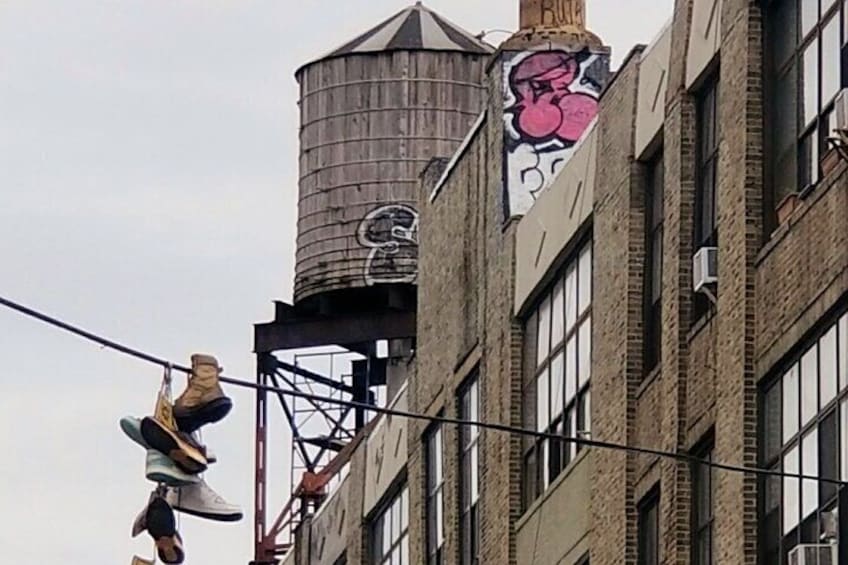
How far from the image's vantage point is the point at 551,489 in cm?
3906

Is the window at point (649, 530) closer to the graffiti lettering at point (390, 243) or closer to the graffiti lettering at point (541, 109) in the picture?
the graffiti lettering at point (541, 109)

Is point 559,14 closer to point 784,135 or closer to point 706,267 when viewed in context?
point 706,267

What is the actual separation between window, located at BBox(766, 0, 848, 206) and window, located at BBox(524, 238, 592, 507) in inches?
261

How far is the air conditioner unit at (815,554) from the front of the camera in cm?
2838

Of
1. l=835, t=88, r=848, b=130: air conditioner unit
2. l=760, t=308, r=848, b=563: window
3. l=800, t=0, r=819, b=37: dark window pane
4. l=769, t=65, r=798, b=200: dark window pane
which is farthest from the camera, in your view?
l=769, t=65, r=798, b=200: dark window pane

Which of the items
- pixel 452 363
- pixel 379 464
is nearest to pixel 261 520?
pixel 379 464

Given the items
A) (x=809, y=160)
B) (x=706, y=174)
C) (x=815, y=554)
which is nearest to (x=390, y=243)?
(x=706, y=174)

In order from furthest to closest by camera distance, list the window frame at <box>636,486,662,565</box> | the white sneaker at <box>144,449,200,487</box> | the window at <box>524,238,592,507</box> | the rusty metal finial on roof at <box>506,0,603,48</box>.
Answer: the rusty metal finial on roof at <box>506,0,603,48</box>
the window at <box>524,238,592,507</box>
the window frame at <box>636,486,662,565</box>
the white sneaker at <box>144,449,200,487</box>

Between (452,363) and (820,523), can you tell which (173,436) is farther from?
A: (452,363)

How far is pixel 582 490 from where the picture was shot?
3756 cm

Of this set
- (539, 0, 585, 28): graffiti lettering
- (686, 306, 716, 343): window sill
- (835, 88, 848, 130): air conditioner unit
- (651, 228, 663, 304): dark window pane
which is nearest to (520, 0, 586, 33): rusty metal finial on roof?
(539, 0, 585, 28): graffiti lettering

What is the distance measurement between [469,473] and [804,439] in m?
14.0

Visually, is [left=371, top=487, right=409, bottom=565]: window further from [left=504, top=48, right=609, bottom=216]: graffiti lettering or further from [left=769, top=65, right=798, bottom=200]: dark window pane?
[left=769, top=65, right=798, bottom=200]: dark window pane

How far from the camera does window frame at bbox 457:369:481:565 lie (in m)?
42.6
